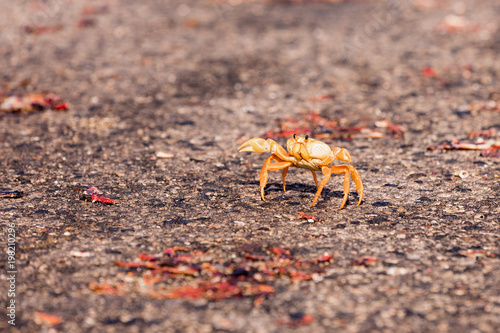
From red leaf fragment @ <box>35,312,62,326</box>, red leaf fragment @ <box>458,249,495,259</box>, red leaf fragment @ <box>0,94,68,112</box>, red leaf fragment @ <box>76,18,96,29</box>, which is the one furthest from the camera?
red leaf fragment @ <box>76,18,96,29</box>

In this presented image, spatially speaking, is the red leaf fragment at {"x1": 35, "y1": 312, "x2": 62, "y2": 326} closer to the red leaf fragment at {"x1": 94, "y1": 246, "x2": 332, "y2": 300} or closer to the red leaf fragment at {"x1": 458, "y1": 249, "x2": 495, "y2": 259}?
the red leaf fragment at {"x1": 94, "y1": 246, "x2": 332, "y2": 300}

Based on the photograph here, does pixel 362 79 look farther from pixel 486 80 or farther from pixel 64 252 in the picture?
pixel 64 252

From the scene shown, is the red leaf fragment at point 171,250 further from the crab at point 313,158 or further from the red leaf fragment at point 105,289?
the crab at point 313,158

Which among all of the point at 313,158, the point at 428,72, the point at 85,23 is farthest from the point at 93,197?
the point at 85,23

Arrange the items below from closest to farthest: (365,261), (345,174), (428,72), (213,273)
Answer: (213,273)
(365,261)
(345,174)
(428,72)

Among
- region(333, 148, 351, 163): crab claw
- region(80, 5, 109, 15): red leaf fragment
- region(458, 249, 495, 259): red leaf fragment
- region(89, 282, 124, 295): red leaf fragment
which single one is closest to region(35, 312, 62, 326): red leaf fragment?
region(89, 282, 124, 295): red leaf fragment

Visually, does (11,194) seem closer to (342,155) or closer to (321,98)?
(342,155)

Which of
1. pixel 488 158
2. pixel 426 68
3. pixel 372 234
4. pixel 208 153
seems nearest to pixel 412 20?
pixel 426 68

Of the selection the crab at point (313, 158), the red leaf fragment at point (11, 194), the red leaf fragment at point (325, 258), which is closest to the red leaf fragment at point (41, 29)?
the red leaf fragment at point (11, 194)
